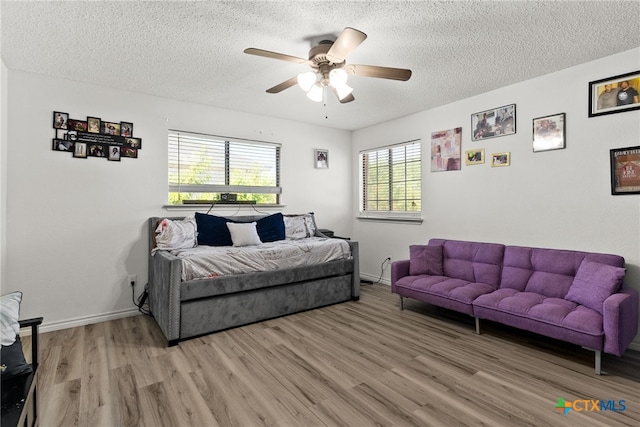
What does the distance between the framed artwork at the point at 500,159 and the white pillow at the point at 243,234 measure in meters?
2.86

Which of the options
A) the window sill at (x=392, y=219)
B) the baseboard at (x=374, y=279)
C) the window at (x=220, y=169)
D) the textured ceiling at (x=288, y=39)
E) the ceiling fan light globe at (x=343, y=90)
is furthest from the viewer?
the baseboard at (x=374, y=279)

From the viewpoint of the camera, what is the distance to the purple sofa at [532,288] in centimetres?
225

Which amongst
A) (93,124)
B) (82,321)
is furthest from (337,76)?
(82,321)

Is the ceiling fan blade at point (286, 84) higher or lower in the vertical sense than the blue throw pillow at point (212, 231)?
higher

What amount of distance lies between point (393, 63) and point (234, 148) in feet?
7.84

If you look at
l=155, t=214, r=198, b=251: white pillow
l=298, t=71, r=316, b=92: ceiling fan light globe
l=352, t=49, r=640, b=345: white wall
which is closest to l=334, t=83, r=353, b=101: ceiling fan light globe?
l=298, t=71, r=316, b=92: ceiling fan light globe

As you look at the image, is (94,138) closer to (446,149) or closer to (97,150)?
(97,150)

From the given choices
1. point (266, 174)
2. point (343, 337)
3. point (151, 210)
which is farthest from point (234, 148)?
point (343, 337)

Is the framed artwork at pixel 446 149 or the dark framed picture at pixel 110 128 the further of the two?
the framed artwork at pixel 446 149

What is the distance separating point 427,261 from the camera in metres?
3.72

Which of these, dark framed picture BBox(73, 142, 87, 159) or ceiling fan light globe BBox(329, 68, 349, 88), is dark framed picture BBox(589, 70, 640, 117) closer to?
ceiling fan light globe BBox(329, 68, 349, 88)

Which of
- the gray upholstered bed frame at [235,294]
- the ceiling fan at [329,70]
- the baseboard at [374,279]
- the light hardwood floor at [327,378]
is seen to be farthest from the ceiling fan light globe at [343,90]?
the baseboard at [374,279]

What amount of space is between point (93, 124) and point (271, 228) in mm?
2210

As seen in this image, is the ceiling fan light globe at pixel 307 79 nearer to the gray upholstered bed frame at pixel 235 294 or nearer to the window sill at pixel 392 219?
the gray upholstered bed frame at pixel 235 294
